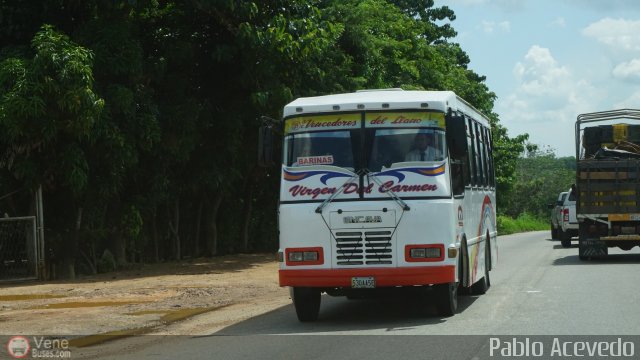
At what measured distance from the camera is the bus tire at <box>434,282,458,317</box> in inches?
495

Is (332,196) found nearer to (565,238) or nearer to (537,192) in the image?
(565,238)

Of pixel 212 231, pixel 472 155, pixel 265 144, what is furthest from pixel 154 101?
pixel 265 144

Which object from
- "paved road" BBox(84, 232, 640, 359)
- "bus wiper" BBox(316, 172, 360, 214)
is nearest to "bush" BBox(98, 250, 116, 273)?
"paved road" BBox(84, 232, 640, 359)

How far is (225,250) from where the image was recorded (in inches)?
1191

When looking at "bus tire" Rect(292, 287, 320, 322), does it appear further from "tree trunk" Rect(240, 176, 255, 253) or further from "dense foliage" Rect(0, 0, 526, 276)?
"tree trunk" Rect(240, 176, 255, 253)

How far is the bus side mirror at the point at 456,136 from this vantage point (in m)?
12.6

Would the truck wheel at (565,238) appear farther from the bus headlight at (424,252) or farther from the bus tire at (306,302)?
the bus headlight at (424,252)

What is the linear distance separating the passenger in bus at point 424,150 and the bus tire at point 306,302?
219 centimetres

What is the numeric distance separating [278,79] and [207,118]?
2.11 m

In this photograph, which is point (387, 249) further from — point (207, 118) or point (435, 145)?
point (207, 118)

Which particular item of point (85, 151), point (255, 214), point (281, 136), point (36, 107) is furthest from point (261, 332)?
point (255, 214)

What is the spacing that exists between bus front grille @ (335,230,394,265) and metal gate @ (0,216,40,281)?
33.1ft

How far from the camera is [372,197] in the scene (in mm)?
12266

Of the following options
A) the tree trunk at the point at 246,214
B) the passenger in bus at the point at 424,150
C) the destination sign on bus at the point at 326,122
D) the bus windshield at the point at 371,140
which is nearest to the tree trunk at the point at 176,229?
the tree trunk at the point at 246,214
